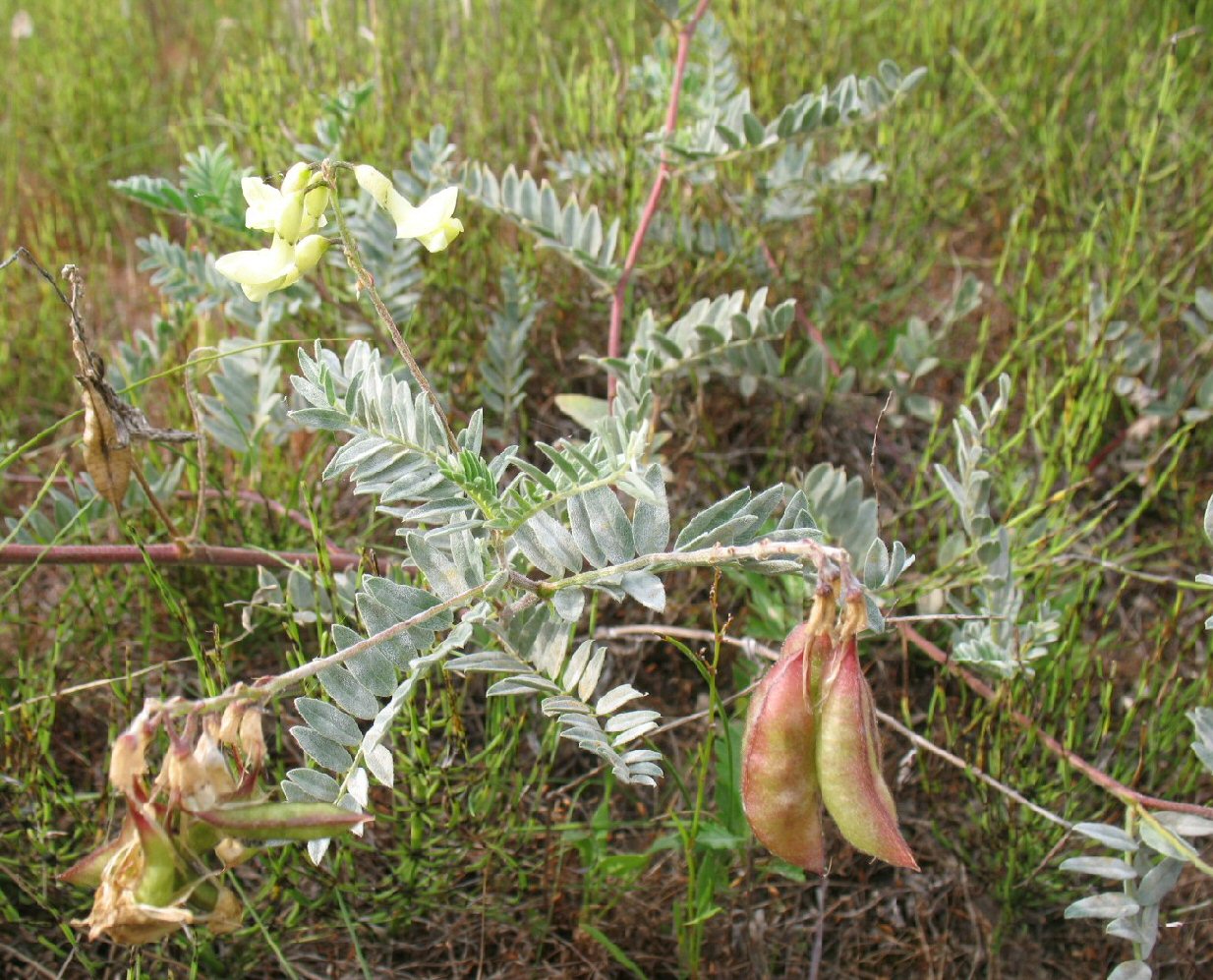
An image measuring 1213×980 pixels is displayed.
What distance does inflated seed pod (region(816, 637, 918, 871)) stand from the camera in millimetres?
739

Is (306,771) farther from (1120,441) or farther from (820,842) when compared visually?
(1120,441)

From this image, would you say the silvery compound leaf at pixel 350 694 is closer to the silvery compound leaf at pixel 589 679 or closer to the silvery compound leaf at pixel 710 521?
the silvery compound leaf at pixel 589 679

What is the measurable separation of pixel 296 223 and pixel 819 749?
21.8 inches

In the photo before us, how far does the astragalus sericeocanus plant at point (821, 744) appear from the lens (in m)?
0.74

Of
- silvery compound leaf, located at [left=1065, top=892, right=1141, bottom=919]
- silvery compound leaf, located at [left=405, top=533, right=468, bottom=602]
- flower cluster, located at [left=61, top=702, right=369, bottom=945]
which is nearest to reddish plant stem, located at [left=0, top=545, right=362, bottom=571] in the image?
silvery compound leaf, located at [left=405, top=533, right=468, bottom=602]

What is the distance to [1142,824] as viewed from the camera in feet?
3.55

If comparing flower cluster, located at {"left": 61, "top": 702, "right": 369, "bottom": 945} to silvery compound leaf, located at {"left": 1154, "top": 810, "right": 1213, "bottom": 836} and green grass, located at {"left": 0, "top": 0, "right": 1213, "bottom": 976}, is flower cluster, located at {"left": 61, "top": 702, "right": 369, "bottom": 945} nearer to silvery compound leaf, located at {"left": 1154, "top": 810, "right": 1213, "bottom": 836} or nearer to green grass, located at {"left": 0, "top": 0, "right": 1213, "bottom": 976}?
green grass, located at {"left": 0, "top": 0, "right": 1213, "bottom": 976}

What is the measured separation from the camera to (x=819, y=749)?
0.77 m

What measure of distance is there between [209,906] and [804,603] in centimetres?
81

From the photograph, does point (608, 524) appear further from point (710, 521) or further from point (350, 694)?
point (350, 694)

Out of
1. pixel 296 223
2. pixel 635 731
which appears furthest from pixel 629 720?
pixel 296 223

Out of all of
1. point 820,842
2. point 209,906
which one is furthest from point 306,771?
point 820,842

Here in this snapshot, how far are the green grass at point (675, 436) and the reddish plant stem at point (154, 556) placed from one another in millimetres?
60

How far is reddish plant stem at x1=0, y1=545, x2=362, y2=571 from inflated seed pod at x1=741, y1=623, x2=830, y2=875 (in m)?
0.56
